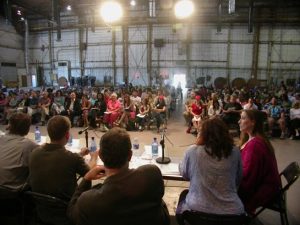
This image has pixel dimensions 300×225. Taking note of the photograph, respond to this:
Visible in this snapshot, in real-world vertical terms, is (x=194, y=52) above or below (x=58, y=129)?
above

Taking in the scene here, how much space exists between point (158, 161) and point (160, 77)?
1344cm

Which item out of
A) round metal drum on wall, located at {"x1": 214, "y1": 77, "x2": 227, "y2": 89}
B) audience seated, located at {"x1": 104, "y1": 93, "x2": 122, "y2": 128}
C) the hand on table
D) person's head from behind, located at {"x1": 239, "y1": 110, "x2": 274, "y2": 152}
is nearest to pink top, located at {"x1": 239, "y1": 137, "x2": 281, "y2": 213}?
person's head from behind, located at {"x1": 239, "y1": 110, "x2": 274, "y2": 152}

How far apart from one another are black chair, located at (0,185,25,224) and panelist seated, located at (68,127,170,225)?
107 cm

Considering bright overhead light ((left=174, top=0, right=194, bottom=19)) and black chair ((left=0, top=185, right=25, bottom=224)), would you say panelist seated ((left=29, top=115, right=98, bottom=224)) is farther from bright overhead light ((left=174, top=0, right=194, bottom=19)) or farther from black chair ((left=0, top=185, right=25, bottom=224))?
bright overhead light ((left=174, top=0, right=194, bottom=19))

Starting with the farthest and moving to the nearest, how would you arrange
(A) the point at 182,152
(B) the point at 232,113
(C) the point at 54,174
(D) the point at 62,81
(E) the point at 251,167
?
(D) the point at 62,81 < (B) the point at 232,113 < (A) the point at 182,152 < (E) the point at 251,167 < (C) the point at 54,174

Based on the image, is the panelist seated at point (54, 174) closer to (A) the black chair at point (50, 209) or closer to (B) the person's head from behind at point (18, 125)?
(A) the black chair at point (50, 209)

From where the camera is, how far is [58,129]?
6.79ft

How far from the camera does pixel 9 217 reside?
2.41m

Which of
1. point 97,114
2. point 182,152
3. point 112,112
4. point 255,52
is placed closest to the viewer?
point 182,152

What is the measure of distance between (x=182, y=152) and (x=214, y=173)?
367 cm

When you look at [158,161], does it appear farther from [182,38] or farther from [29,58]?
[29,58]

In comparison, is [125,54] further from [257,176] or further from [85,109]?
[257,176]

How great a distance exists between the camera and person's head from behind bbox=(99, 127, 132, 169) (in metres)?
1.32

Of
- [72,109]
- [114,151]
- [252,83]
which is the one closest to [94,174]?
[114,151]
